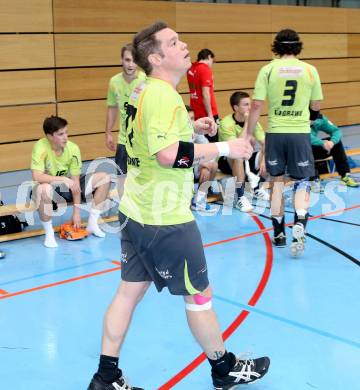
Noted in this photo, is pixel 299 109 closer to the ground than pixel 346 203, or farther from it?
farther from it

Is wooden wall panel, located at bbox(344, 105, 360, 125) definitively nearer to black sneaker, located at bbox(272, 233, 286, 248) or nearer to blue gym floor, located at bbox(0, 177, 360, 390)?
blue gym floor, located at bbox(0, 177, 360, 390)

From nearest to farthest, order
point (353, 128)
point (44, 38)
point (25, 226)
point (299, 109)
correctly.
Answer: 1. point (299, 109)
2. point (25, 226)
3. point (44, 38)
4. point (353, 128)

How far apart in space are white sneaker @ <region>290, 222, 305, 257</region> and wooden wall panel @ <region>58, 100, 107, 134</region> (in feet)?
16.0

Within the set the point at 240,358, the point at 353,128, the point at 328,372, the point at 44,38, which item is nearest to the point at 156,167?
the point at 240,358

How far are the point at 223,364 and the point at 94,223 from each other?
10.2ft

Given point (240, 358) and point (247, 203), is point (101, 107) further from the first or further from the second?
point (240, 358)

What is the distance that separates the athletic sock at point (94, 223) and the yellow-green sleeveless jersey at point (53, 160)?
390 millimetres

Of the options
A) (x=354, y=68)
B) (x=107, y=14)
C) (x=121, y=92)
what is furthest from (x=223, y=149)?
(x=354, y=68)

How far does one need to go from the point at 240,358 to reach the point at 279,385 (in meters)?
0.22

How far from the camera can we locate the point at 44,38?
841 centimetres

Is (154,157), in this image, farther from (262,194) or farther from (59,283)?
(262,194)

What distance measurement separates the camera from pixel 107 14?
29.5 feet

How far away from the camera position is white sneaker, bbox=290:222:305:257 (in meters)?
4.76

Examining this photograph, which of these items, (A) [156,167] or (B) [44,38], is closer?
(A) [156,167]
